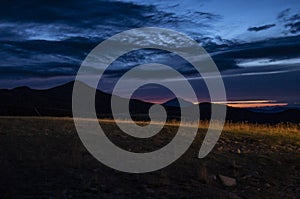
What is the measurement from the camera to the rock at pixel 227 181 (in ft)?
32.7

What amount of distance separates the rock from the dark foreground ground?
1.1 inches

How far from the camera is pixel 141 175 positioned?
10195mm

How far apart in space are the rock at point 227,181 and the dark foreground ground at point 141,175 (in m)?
0.03

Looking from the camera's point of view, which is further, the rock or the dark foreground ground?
the rock

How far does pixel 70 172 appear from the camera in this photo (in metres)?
9.91

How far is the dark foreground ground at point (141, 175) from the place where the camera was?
8.77 meters

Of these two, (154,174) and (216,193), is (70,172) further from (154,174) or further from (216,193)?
(216,193)

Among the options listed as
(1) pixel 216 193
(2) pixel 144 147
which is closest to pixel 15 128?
(2) pixel 144 147

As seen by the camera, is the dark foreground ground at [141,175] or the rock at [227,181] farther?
the rock at [227,181]

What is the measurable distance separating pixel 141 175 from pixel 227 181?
2104mm

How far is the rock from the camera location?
997 centimetres

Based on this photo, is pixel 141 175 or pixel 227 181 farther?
pixel 141 175

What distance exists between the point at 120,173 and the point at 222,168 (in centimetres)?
299

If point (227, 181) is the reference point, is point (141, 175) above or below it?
above
